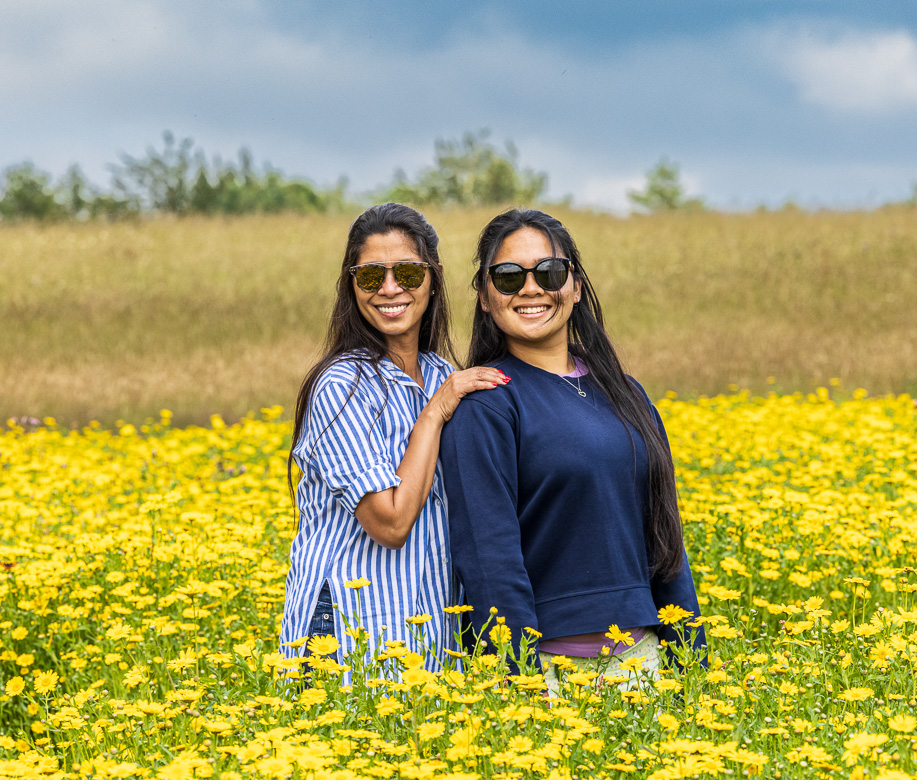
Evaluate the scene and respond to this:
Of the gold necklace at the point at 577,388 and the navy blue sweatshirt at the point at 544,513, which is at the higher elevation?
the gold necklace at the point at 577,388

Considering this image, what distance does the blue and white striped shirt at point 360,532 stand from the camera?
9.02 feet

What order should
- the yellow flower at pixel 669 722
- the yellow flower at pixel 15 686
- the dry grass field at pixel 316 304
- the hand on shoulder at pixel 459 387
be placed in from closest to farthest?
the yellow flower at pixel 669 722, the hand on shoulder at pixel 459 387, the yellow flower at pixel 15 686, the dry grass field at pixel 316 304

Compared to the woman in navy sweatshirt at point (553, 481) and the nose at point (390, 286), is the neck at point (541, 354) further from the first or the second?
the nose at point (390, 286)

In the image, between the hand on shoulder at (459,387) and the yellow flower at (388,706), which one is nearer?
the yellow flower at (388,706)

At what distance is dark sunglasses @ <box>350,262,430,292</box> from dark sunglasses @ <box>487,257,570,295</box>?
23 centimetres

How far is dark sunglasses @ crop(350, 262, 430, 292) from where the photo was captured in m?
3.01

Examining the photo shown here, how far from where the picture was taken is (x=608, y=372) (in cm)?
312

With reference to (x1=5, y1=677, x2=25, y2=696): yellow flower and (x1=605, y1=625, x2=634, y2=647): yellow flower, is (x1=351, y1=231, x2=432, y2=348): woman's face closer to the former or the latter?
(x1=605, y1=625, x2=634, y2=647): yellow flower

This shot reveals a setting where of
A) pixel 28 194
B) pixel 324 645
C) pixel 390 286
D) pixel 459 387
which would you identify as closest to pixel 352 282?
pixel 390 286

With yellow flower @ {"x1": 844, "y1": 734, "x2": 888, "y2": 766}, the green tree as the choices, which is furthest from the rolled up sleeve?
the green tree

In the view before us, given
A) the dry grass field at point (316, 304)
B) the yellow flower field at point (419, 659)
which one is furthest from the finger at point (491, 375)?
the dry grass field at point (316, 304)

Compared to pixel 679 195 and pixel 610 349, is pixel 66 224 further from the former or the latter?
pixel 679 195

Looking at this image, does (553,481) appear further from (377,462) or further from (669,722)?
(669,722)

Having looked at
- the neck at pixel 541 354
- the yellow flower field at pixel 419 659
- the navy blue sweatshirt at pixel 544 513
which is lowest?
the yellow flower field at pixel 419 659
